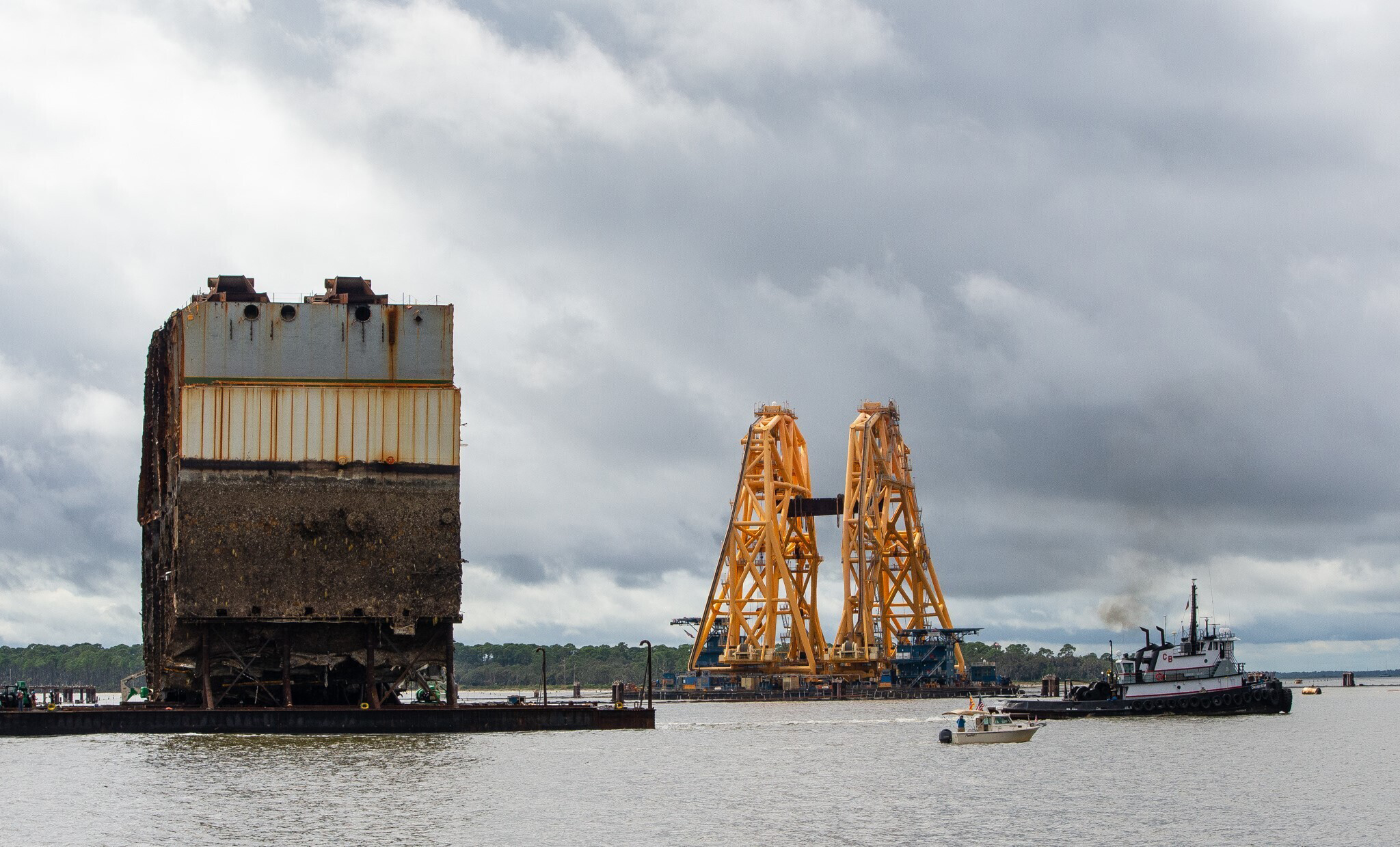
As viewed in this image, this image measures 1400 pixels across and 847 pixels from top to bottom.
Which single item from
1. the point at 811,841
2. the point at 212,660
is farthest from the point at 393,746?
the point at 811,841

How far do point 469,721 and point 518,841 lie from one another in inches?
1128

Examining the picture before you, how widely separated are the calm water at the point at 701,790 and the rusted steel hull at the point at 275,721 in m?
0.70

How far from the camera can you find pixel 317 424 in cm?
6794

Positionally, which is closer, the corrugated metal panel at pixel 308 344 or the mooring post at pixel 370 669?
the corrugated metal panel at pixel 308 344

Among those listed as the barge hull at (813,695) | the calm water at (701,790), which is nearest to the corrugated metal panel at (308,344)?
the calm water at (701,790)

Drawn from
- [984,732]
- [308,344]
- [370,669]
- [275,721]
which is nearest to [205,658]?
[275,721]

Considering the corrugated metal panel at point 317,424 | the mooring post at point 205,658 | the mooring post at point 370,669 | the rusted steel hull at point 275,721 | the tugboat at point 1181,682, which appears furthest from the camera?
the tugboat at point 1181,682

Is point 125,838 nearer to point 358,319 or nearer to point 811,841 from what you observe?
point 811,841

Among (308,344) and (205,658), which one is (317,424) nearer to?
(308,344)

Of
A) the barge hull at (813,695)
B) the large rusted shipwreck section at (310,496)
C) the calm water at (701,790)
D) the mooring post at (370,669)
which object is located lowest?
the barge hull at (813,695)

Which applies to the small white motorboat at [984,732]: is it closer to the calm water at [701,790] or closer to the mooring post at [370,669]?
the calm water at [701,790]

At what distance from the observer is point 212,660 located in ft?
226

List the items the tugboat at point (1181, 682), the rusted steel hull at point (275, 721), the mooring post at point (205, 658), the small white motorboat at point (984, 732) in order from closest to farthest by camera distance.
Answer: the rusted steel hull at point (275, 721)
the mooring post at point (205, 658)
the small white motorboat at point (984, 732)
the tugboat at point (1181, 682)

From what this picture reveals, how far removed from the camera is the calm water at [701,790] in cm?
4056
